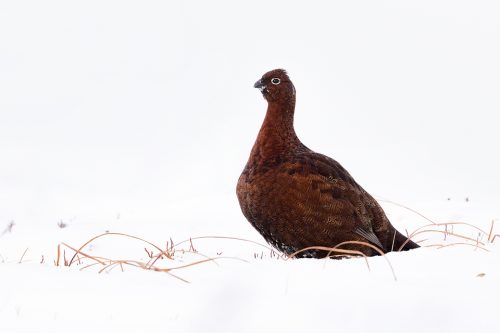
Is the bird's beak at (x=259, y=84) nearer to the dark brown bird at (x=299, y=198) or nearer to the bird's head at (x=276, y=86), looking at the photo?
the bird's head at (x=276, y=86)

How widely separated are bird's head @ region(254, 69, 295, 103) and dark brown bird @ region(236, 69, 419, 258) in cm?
1

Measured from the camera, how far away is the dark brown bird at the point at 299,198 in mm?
6641

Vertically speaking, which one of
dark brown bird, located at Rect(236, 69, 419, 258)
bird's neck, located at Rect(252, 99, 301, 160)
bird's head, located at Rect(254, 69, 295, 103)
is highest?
bird's head, located at Rect(254, 69, 295, 103)

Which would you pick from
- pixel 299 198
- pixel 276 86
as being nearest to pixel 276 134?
pixel 276 86

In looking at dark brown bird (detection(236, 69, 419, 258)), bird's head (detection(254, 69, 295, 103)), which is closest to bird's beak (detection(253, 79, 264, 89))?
bird's head (detection(254, 69, 295, 103))

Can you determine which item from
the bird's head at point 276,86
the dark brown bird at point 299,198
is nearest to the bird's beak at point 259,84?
the bird's head at point 276,86

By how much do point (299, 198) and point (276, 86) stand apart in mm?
1403

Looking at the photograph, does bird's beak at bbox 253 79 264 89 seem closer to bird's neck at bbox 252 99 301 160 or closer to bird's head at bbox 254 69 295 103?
bird's head at bbox 254 69 295 103

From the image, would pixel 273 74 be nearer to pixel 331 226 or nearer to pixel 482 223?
pixel 331 226

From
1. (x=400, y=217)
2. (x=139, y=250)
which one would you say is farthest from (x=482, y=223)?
(x=139, y=250)

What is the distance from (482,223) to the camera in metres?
8.83

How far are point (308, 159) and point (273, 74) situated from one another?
1100mm

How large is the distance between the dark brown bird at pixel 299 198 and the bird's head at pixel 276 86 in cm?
1

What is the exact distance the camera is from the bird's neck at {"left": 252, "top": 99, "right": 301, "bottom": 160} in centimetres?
710
